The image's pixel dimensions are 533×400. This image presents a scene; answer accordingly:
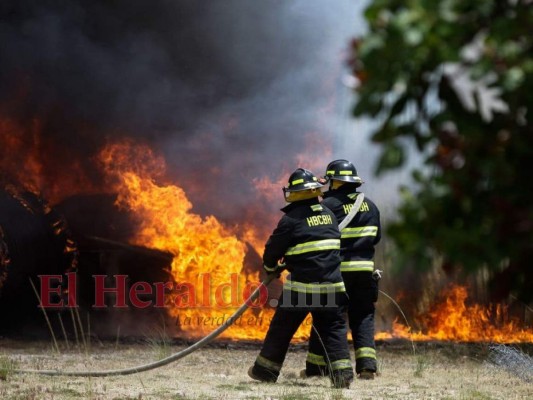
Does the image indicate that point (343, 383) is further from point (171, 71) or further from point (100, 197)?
point (171, 71)

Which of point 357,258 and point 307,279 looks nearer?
point 307,279

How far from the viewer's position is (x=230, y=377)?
22.1ft

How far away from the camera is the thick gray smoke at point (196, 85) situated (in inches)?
423

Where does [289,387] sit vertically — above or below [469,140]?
below

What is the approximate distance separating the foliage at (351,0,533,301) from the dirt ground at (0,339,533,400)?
3.88m

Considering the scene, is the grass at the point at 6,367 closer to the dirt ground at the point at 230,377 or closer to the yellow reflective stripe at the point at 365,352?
the dirt ground at the point at 230,377

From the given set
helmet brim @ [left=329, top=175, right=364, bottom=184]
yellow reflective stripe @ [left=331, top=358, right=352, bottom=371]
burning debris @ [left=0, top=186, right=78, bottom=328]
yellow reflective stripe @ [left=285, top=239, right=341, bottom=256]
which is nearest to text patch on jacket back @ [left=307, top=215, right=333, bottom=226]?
yellow reflective stripe @ [left=285, top=239, right=341, bottom=256]

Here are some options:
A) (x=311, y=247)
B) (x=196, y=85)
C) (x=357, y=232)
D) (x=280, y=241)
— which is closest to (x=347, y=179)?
(x=357, y=232)

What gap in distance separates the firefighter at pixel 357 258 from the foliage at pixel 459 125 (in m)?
4.83

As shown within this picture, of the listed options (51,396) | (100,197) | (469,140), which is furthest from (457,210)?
(100,197)

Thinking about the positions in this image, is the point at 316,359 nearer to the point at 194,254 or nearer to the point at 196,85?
the point at 194,254

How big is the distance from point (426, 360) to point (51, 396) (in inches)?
149

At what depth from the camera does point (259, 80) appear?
11.4 m

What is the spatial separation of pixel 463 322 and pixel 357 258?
279 centimetres
